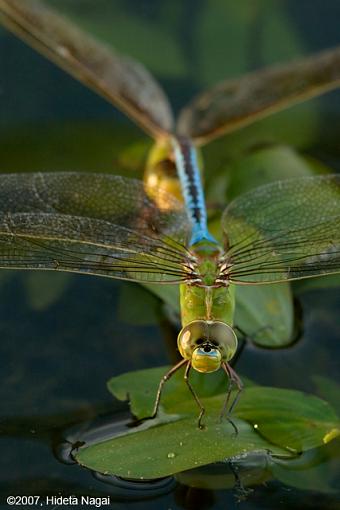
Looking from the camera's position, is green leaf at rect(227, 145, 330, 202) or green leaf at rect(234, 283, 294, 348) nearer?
green leaf at rect(234, 283, 294, 348)

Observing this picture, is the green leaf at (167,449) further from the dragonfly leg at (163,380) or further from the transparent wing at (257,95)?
the transparent wing at (257,95)

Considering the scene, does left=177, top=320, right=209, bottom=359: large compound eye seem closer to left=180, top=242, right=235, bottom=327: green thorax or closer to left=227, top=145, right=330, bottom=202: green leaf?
left=180, top=242, right=235, bottom=327: green thorax

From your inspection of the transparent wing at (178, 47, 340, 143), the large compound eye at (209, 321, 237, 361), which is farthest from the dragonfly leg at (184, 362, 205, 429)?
the transparent wing at (178, 47, 340, 143)

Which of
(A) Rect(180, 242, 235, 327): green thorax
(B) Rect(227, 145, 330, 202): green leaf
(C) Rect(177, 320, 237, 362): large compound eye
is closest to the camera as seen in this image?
(C) Rect(177, 320, 237, 362): large compound eye

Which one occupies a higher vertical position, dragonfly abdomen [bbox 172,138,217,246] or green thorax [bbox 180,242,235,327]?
dragonfly abdomen [bbox 172,138,217,246]

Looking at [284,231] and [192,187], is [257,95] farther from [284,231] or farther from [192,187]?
[284,231]

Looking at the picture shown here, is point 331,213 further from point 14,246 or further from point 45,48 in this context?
point 45,48
